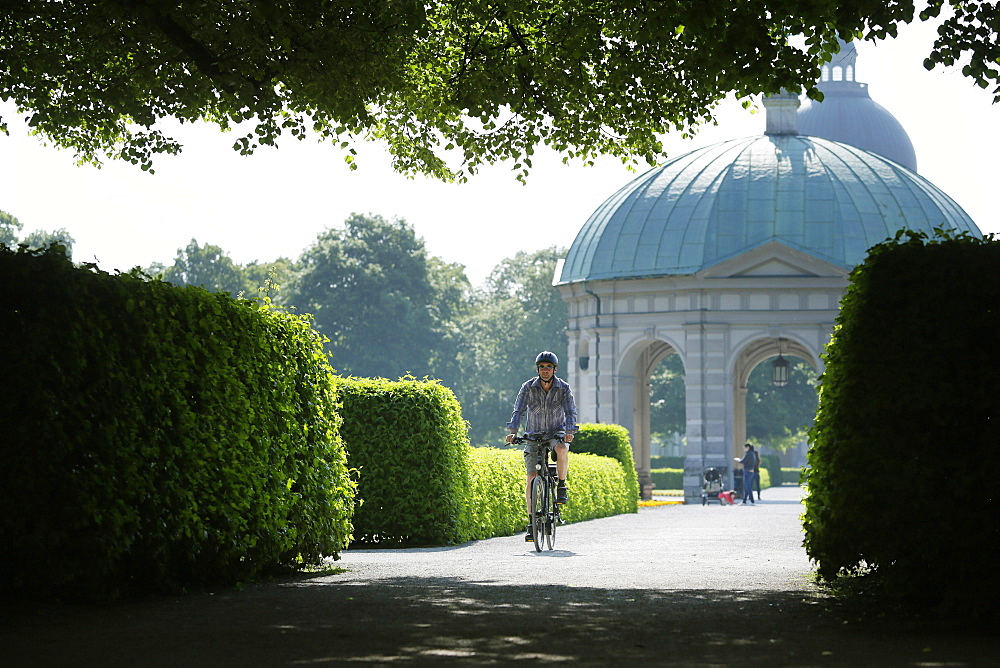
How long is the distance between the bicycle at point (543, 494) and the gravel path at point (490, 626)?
9.50ft

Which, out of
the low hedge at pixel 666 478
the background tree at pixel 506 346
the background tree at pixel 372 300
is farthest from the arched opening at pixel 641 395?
the background tree at pixel 506 346

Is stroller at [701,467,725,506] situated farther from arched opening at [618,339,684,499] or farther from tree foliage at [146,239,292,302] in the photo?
tree foliage at [146,239,292,302]

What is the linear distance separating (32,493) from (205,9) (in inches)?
233

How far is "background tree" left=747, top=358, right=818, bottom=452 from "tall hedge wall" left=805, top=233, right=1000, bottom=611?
61.2m

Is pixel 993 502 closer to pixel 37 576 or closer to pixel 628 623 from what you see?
pixel 628 623

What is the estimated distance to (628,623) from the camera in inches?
316

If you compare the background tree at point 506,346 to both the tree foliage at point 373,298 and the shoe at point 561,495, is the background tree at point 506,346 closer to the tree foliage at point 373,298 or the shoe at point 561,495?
the tree foliage at point 373,298

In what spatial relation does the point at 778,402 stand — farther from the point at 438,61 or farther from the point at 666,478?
the point at 438,61

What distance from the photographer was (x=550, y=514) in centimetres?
1516

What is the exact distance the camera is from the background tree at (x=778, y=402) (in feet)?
229

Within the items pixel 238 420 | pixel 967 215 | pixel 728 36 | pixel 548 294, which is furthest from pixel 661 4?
pixel 548 294

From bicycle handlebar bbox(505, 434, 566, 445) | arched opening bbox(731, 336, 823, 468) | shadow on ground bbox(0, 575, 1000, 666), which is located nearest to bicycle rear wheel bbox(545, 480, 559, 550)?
bicycle handlebar bbox(505, 434, 566, 445)

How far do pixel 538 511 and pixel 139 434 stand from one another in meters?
6.57

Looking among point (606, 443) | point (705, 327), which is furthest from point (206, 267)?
point (606, 443)
